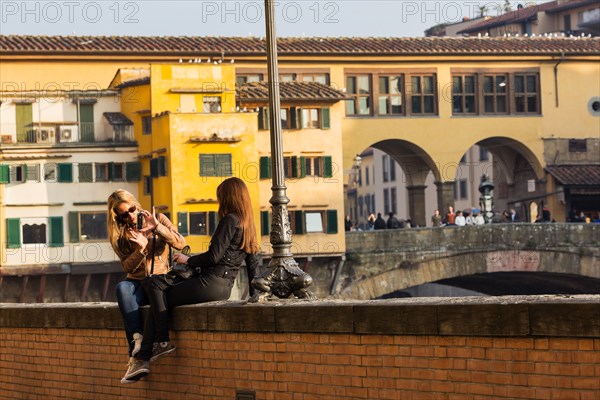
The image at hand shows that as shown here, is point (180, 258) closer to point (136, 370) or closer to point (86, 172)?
point (136, 370)

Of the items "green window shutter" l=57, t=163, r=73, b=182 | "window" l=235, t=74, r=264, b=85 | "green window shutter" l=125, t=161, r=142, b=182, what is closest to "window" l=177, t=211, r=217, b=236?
"green window shutter" l=125, t=161, r=142, b=182

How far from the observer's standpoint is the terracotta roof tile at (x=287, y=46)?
203 feet

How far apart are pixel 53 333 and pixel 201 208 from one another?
144ft

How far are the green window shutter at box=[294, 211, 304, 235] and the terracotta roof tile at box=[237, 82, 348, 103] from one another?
3.99 m

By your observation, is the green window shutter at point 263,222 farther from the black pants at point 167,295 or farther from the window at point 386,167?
the black pants at point 167,295

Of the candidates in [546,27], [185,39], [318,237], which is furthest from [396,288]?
[546,27]

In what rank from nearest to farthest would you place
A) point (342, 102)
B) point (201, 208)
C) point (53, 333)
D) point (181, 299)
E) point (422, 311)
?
point (422, 311) < point (181, 299) < point (53, 333) < point (201, 208) < point (342, 102)

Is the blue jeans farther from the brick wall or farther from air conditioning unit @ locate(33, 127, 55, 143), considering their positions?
air conditioning unit @ locate(33, 127, 55, 143)

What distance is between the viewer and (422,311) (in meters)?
10.6

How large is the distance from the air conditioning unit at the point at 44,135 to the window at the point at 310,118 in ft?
28.7

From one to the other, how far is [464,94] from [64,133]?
1601 centimetres

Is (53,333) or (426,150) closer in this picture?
(53,333)

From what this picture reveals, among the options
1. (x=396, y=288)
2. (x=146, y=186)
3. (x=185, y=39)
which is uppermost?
(x=185, y=39)

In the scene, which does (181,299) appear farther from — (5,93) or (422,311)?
(5,93)
